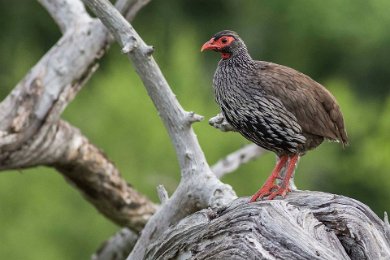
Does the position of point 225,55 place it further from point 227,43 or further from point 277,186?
point 277,186

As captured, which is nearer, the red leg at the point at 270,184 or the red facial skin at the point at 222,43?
the red leg at the point at 270,184

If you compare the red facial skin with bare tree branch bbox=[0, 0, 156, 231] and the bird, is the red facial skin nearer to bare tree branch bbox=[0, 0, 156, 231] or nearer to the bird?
the bird

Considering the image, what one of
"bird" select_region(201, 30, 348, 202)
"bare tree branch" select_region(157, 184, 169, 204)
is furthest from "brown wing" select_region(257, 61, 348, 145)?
"bare tree branch" select_region(157, 184, 169, 204)

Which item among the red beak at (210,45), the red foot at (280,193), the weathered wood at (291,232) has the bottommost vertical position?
the weathered wood at (291,232)

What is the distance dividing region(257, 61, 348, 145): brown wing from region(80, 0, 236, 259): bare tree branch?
0.59 meters

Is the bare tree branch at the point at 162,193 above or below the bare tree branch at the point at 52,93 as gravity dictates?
below

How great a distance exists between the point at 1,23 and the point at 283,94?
1870cm

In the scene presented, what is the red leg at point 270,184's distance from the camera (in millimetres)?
7059

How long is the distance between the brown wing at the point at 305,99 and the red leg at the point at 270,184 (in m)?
0.29

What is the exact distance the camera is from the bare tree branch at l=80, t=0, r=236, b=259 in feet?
24.0

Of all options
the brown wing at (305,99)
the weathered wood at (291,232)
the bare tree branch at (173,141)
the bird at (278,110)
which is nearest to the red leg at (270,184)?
the bird at (278,110)

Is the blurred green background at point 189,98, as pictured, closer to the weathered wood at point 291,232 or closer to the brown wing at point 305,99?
the brown wing at point 305,99

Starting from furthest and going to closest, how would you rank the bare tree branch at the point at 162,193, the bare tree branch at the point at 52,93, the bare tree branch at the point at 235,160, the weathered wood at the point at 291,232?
the bare tree branch at the point at 235,160 < the bare tree branch at the point at 52,93 < the bare tree branch at the point at 162,193 < the weathered wood at the point at 291,232

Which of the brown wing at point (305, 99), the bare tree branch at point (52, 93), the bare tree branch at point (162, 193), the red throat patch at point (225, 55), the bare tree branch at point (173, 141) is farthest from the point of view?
the bare tree branch at point (52, 93)
